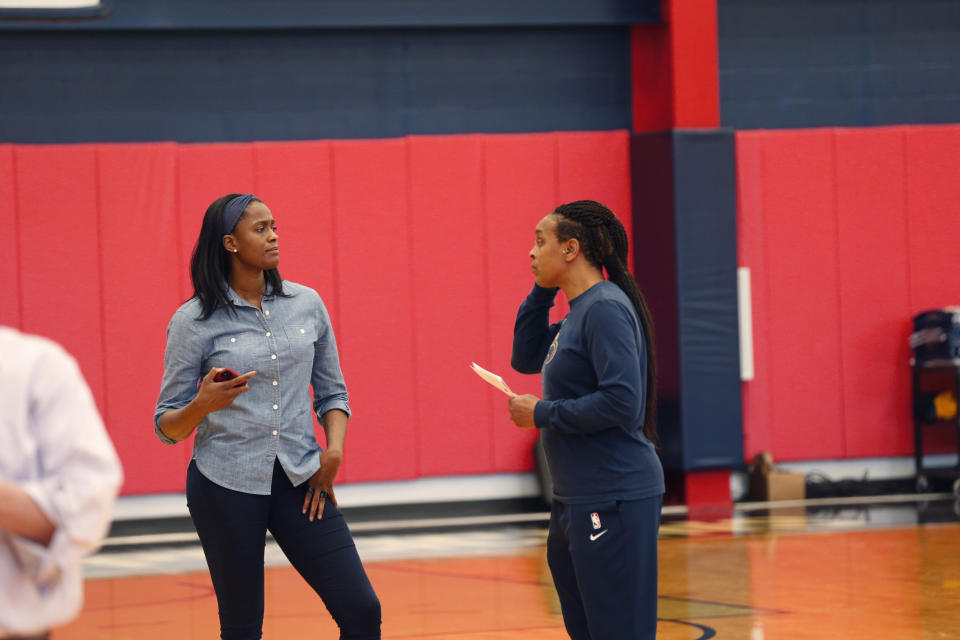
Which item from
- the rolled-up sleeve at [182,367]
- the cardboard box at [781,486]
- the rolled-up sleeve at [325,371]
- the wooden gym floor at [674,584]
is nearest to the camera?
the rolled-up sleeve at [182,367]

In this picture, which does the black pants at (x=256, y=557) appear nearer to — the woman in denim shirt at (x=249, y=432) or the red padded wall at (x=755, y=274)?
the woman in denim shirt at (x=249, y=432)

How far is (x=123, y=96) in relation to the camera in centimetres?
855

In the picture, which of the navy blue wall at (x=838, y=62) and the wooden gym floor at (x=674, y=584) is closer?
the wooden gym floor at (x=674, y=584)

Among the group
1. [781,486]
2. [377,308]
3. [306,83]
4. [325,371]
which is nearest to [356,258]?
[377,308]

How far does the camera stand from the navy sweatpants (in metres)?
3.04

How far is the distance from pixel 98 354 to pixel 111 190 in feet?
3.49

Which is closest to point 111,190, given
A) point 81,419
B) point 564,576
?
point 564,576

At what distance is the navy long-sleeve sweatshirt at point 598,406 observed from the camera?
305cm

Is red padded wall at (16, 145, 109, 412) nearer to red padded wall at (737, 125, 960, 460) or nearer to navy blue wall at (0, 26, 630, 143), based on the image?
navy blue wall at (0, 26, 630, 143)

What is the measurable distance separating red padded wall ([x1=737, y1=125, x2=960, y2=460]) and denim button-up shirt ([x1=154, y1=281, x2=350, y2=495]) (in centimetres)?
616

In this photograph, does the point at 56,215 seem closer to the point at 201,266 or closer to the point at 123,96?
the point at 123,96

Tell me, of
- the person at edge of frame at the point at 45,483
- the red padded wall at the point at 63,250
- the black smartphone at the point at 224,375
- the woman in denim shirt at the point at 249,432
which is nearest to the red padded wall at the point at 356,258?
the red padded wall at the point at 63,250

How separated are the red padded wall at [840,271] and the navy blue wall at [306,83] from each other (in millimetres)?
1315

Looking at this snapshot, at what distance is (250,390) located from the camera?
3.33 m
